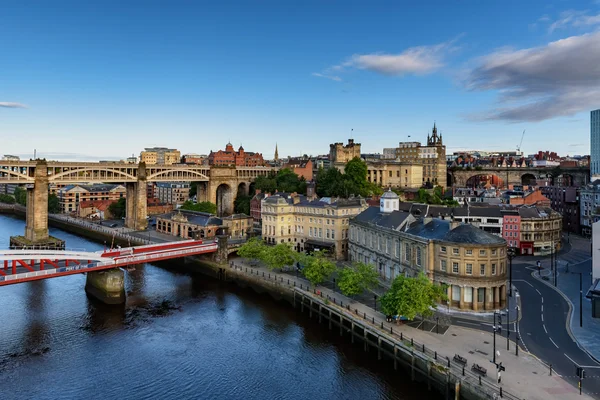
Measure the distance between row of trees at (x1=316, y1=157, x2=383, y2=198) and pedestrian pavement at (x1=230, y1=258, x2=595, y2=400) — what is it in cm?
5535

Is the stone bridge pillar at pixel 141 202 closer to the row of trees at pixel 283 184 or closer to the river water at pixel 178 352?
the row of trees at pixel 283 184

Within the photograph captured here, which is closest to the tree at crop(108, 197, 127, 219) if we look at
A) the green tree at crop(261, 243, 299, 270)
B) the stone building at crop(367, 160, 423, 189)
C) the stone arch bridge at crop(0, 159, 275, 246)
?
the stone arch bridge at crop(0, 159, 275, 246)

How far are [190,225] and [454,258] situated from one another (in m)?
56.4

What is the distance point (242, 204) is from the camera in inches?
4471

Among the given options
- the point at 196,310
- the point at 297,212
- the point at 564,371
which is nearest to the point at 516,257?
the point at 297,212

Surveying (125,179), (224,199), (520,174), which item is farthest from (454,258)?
(520,174)

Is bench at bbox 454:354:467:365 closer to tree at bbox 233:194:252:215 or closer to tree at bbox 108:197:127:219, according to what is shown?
tree at bbox 233:194:252:215

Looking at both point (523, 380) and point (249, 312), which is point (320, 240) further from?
point (523, 380)

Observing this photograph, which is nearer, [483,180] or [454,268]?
[454,268]

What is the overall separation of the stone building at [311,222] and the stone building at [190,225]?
14.4 metres

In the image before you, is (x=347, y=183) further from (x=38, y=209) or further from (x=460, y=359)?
(x=460, y=359)

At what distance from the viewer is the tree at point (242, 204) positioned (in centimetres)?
10990

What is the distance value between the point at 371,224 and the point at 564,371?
93.4ft

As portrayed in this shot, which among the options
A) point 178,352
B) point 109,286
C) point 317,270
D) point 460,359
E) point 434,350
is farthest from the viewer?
point 109,286
